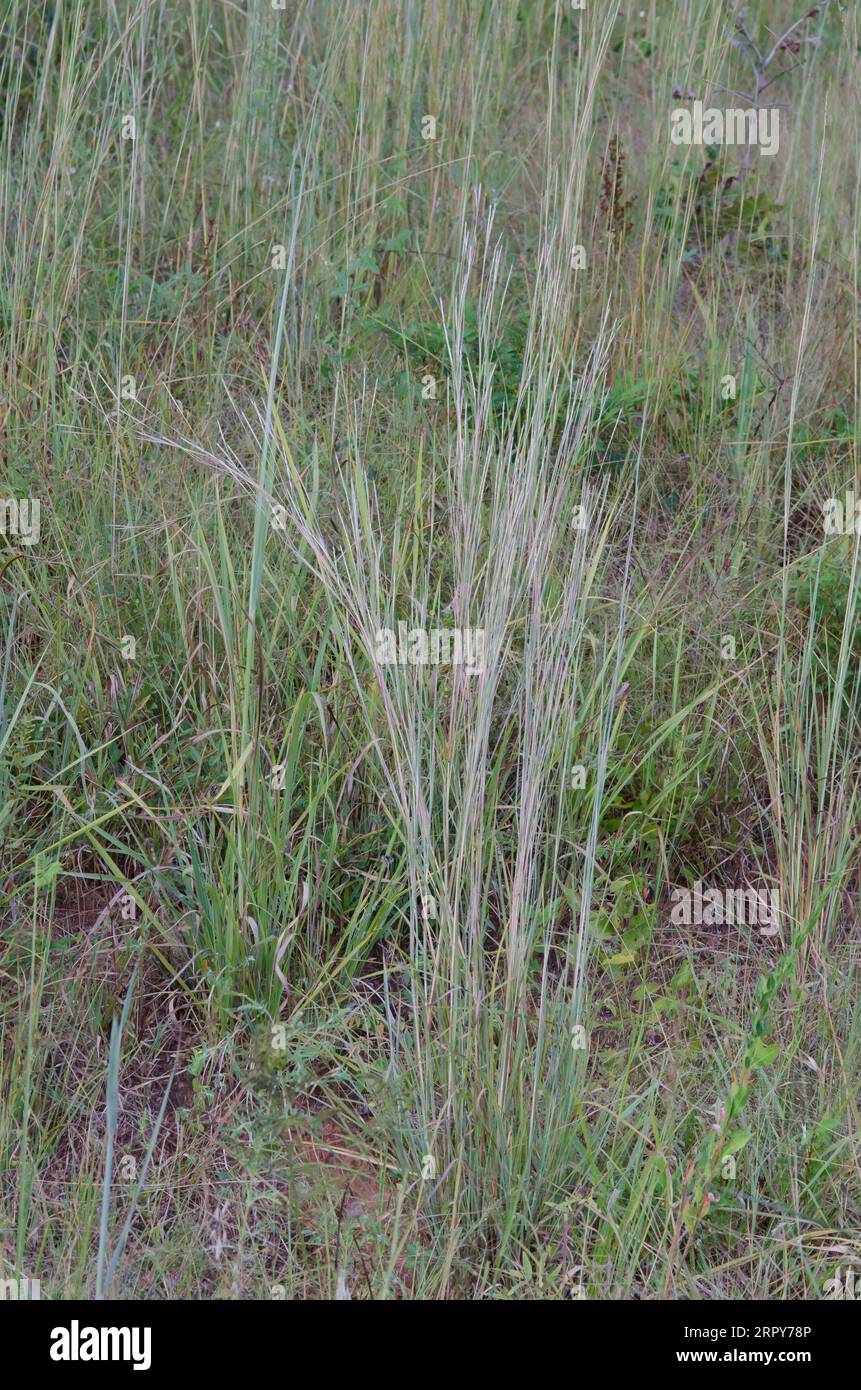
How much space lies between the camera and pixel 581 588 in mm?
2574

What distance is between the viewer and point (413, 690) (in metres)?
2.12

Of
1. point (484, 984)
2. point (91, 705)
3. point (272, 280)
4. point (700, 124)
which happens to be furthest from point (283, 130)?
point (484, 984)

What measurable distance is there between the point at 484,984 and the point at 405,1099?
0.24 metres

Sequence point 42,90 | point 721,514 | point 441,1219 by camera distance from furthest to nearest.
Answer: point 42,90
point 721,514
point 441,1219

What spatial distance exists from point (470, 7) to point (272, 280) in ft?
3.66

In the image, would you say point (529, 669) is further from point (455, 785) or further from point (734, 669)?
point (734, 669)

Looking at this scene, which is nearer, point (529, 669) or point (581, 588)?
point (529, 669)

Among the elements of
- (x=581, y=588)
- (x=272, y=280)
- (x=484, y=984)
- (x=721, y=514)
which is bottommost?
(x=484, y=984)

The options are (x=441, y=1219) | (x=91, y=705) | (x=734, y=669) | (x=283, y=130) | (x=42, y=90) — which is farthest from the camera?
(x=283, y=130)

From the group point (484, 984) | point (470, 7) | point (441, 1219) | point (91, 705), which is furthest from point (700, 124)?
point (441, 1219)

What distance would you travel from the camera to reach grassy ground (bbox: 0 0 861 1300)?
1957 millimetres

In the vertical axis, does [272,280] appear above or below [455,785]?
above

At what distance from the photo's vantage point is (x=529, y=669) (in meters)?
1.96

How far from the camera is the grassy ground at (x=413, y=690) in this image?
196 centimetres
